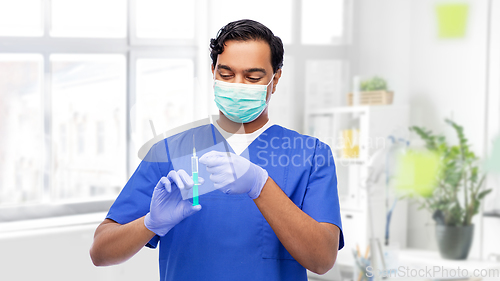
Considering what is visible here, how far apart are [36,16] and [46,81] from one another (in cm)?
35

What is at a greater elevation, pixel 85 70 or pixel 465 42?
pixel 465 42

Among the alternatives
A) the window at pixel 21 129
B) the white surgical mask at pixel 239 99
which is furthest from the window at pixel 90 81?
the white surgical mask at pixel 239 99

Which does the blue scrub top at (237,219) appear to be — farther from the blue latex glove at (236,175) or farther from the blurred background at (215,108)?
the blurred background at (215,108)

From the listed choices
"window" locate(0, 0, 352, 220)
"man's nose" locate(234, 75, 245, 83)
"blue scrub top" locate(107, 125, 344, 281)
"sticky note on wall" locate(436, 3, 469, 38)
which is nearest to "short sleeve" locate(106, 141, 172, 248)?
"blue scrub top" locate(107, 125, 344, 281)

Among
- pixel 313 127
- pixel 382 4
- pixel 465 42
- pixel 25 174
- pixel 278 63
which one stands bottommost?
pixel 25 174

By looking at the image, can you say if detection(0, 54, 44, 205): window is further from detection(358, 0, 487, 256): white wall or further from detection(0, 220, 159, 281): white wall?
detection(358, 0, 487, 256): white wall

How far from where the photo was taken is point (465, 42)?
2.81m

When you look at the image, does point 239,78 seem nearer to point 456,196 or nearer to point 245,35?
point 245,35

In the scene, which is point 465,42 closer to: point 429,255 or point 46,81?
point 429,255

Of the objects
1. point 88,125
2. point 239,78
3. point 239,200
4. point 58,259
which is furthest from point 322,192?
point 88,125

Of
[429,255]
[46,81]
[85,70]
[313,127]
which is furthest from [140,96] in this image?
[429,255]

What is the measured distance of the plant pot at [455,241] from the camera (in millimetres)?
2650

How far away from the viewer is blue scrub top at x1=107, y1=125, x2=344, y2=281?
999 mm

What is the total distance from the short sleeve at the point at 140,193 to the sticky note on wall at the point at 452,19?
2430mm
